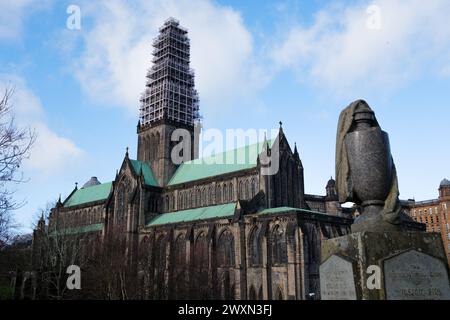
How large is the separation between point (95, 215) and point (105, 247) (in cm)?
3566

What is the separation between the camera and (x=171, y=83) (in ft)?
249

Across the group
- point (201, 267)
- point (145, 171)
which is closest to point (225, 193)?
point (201, 267)

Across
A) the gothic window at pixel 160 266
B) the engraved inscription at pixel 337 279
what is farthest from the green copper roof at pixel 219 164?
the engraved inscription at pixel 337 279

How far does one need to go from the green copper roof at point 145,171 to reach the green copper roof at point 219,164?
3.24 m

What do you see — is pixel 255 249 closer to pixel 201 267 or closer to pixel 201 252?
pixel 201 267

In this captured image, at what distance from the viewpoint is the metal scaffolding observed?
7481cm

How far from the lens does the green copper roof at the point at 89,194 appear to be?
264 ft

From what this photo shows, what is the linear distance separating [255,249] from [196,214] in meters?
12.9

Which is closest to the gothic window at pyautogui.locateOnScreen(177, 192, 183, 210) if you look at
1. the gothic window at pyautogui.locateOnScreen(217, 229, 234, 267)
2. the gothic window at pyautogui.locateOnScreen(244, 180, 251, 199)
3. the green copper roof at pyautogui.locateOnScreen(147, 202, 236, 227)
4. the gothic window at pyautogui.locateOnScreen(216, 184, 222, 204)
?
the green copper roof at pyautogui.locateOnScreen(147, 202, 236, 227)

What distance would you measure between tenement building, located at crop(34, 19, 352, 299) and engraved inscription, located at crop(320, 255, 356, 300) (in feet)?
102

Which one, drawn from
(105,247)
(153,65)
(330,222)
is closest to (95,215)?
(153,65)

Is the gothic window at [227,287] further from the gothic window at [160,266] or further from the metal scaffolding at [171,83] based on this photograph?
the metal scaffolding at [171,83]

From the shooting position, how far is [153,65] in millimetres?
80438
